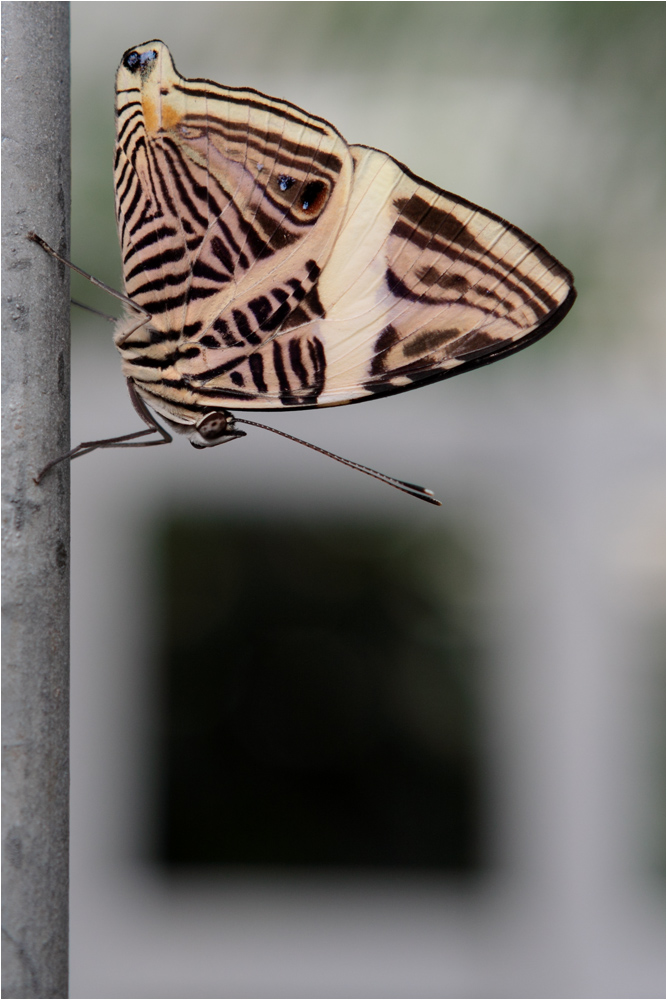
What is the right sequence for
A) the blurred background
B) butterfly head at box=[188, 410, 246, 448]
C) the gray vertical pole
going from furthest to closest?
the blurred background → butterfly head at box=[188, 410, 246, 448] → the gray vertical pole

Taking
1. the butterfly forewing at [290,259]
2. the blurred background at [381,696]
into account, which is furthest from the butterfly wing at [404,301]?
the blurred background at [381,696]

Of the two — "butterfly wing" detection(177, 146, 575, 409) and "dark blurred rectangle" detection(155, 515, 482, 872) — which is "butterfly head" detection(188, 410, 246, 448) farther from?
"dark blurred rectangle" detection(155, 515, 482, 872)

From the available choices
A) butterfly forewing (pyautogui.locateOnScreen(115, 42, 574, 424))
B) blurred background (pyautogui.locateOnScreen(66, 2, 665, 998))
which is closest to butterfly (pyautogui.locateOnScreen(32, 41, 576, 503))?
butterfly forewing (pyautogui.locateOnScreen(115, 42, 574, 424))

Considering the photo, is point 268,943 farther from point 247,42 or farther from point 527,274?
point 247,42

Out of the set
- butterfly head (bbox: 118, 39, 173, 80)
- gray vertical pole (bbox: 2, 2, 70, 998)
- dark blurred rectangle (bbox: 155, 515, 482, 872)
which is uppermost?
butterfly head (bbox: 118, 39, 173, 80)

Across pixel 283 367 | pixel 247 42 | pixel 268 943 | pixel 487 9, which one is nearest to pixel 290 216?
pixel 283 367

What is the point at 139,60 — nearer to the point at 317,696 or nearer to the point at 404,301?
the point at 404,301
